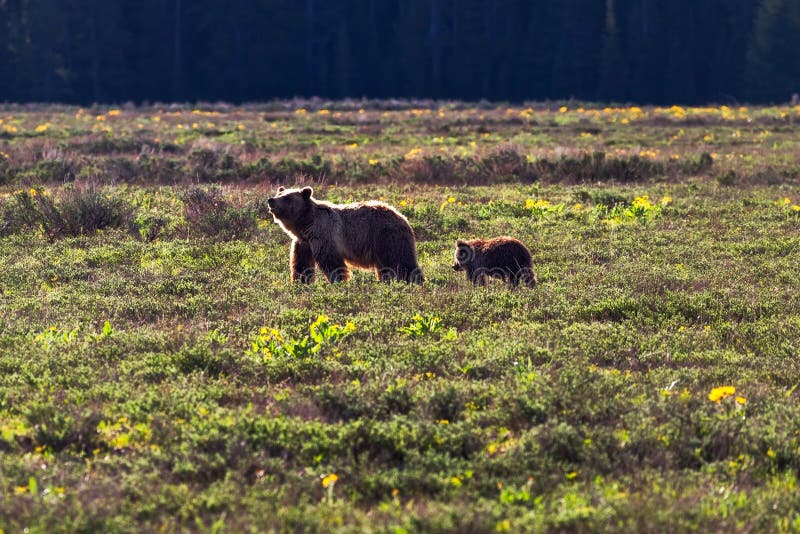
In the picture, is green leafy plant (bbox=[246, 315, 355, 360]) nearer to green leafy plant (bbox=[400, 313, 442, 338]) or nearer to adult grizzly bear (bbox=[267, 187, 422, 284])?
green leafy plant (bbox=[400, 313, 442, 338])

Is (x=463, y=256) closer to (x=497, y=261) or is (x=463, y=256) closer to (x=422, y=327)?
(x=497, y=261)

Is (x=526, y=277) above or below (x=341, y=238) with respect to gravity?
below

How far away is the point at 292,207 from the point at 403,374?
437cm

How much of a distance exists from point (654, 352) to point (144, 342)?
4315 millimetres

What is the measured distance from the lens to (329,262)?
11.7 m

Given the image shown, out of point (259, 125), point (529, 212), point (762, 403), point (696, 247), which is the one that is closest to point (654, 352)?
point (762, 403)

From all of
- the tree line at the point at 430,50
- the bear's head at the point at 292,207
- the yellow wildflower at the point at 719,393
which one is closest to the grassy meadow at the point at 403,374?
the yellow wildflower at the point at 719,393

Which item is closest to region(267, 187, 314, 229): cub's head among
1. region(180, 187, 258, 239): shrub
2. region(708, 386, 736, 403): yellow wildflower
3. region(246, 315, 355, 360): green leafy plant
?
region(246, 315, 355, 360): green leafy plant

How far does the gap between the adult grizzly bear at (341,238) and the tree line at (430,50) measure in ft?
215

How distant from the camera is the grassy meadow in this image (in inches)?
218

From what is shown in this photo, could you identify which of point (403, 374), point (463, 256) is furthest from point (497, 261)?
point (403, 374)

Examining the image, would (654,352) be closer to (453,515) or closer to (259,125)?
(453,515)

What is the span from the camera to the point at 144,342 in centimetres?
862

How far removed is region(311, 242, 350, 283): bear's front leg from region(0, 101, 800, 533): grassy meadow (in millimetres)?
358
